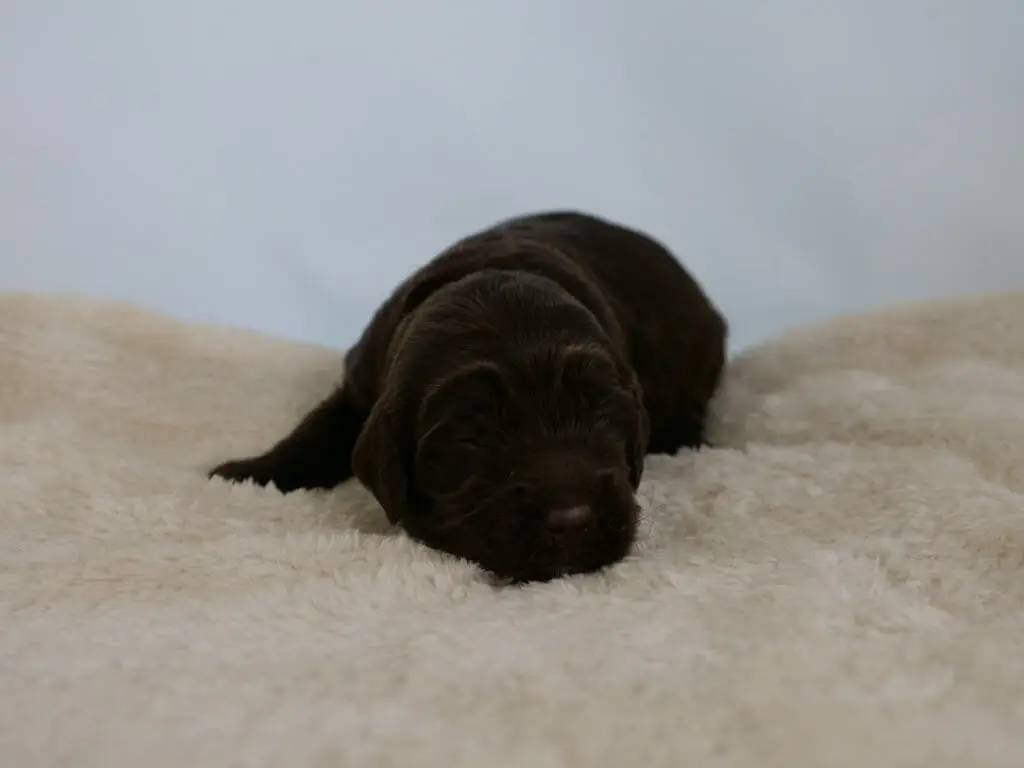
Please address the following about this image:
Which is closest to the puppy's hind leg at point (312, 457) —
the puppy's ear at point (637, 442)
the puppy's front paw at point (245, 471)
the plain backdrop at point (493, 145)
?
the puppy's front paw at point (245, 471)

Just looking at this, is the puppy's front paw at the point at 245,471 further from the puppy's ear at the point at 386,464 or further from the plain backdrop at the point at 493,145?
the plain backdrop at the point at 493,145

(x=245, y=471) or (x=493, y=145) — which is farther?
(x=493, y=145)

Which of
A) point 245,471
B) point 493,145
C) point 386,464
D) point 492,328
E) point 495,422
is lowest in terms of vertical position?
point 245,471

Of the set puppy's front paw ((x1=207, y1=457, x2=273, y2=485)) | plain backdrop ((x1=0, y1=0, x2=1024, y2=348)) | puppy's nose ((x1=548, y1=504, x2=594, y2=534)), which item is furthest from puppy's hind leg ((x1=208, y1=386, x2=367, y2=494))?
plain backdrop ((x1=0, y1=0, x2=1024, y2=348))

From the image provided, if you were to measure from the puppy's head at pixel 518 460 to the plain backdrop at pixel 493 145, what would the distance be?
196 cm

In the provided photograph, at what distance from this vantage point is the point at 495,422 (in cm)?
173

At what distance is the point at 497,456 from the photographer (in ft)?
5.58

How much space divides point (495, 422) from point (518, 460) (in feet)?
0.29

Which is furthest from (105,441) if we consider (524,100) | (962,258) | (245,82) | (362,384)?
(962,258)

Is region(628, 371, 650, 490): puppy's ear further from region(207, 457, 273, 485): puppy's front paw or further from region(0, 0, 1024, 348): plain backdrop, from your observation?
region(0, 0, 1024, 348): plain backdrop

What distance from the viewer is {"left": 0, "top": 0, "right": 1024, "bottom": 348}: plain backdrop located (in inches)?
Result: 136

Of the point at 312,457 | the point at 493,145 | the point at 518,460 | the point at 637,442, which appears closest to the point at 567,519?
the point at 518,460

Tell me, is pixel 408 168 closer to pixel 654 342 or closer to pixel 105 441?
pixel 654 342

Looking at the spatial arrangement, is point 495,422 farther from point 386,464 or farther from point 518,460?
point 386,464
